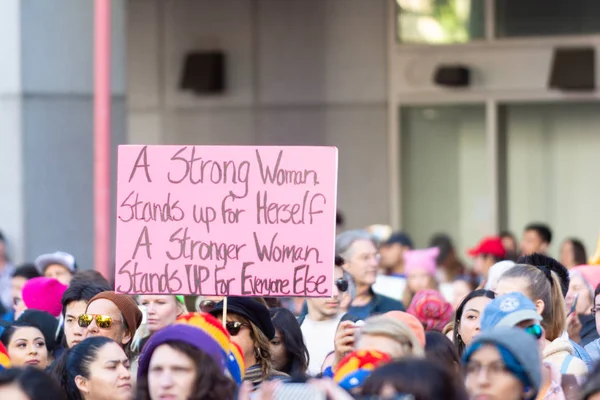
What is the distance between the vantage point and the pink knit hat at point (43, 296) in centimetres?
877

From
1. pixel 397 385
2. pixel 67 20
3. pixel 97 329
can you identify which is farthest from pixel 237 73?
pixel 397 385

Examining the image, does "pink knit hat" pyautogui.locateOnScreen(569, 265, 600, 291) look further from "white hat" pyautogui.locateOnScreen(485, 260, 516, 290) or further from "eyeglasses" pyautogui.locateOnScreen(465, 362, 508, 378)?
"eyeglasses" pyautogui.locateOnScreen(465, 362, 508, 378)

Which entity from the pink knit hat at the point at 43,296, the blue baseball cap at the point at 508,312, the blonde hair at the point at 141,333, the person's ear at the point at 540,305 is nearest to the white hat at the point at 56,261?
the pink knit hat at the point at 43,296

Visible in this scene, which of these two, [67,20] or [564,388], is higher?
[67,20]

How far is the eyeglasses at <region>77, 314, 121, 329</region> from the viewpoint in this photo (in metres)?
6.92

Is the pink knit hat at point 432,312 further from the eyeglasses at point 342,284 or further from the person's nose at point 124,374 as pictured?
the person's nose at point 124,374

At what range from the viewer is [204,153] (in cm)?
674

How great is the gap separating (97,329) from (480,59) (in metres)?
11.2

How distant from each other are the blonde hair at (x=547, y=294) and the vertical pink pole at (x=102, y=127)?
649 cm

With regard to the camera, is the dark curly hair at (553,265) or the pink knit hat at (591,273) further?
the pink knit hat at (591,273)

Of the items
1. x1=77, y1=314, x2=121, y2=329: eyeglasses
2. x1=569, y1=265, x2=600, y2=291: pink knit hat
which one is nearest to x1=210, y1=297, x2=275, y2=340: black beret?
x1=77, y1=314, x2=121, y2=329: eyeglasses

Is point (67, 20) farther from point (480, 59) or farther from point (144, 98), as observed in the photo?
point (480, 59)

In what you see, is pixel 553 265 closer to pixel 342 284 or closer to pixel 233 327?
pixel 342 284

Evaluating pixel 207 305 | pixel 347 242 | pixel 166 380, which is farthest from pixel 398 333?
pixel 347 242
